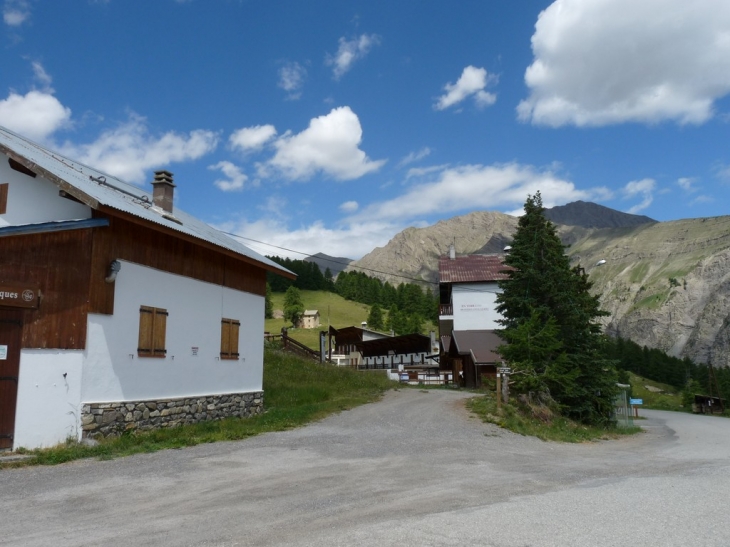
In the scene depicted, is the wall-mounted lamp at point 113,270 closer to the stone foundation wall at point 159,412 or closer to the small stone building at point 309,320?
the stone foundation wall at point 159,412

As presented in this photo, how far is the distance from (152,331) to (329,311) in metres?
101

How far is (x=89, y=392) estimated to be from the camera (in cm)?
1335

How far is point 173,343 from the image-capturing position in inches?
637

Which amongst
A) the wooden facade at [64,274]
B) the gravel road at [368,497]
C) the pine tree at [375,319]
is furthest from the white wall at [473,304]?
the pine tree at [375,319]

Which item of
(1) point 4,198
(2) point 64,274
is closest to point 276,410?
(2) point 64,274

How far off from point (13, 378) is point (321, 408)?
10.8 meters

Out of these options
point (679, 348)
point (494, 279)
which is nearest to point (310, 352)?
point (494, 279)

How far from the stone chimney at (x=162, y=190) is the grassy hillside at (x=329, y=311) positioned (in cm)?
7317

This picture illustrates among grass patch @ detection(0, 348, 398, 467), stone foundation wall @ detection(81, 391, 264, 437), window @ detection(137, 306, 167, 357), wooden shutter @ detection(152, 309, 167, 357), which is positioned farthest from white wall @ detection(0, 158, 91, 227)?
grass patch @ detection(0, 348, 398, 467)

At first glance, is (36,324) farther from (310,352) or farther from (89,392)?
(310,352)

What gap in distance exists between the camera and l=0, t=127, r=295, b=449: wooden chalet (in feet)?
42.3

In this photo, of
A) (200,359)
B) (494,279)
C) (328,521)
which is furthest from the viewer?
(494,279)

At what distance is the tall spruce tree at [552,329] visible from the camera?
21656 millimetres

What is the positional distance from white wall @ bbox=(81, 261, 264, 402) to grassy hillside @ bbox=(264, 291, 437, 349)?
72.7m
